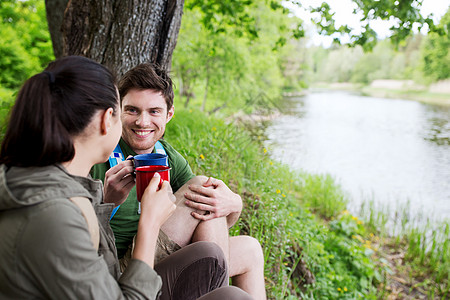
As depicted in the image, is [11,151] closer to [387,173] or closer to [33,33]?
[387,173]

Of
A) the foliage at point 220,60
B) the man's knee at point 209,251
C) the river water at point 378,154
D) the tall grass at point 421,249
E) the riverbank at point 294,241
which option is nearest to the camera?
the man's knee at point 209,251

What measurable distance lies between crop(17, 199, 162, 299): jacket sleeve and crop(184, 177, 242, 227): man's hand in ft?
2.74

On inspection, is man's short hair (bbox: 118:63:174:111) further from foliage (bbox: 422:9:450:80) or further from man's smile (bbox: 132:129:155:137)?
foliage (bbox: 422:9:450:80)

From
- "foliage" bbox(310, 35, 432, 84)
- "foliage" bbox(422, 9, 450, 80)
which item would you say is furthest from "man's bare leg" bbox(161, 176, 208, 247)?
"foliage" bbox(310, 35, 432, 84)

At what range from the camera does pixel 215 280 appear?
1.59m

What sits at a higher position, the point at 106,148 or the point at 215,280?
the point at 106,148

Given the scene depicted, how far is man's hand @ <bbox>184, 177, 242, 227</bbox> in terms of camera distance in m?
1.79

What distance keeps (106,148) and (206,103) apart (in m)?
12.0

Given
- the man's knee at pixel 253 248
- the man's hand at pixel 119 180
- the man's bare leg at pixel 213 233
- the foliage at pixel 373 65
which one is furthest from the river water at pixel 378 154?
the foliage at pixel 373 65

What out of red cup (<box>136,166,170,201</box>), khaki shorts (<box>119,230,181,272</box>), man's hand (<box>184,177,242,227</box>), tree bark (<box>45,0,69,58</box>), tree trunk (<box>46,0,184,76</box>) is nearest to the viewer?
red cup (<box>136,166,170,201</box>)

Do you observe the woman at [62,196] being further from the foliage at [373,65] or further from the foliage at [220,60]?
the foliage at [373,65]

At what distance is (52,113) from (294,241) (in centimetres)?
291

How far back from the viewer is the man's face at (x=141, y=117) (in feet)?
6.60

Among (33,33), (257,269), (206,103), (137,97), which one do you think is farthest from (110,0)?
(33,33)
